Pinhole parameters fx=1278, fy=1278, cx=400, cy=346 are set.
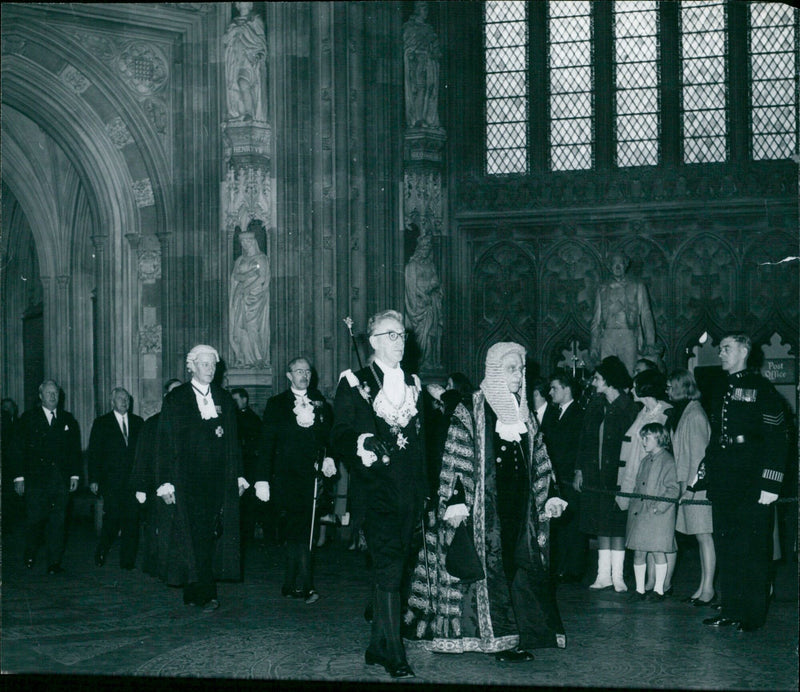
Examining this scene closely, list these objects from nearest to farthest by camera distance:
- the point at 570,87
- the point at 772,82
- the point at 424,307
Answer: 1. the point at 424,307
2. the point at 772,82
3. the point at 570,87

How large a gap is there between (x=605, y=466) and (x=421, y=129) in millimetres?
7286

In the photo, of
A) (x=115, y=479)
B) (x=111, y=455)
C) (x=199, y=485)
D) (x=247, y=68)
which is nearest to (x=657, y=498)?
(x=199, y=485)

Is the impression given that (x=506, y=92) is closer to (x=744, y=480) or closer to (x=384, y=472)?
(x=744, y=480)

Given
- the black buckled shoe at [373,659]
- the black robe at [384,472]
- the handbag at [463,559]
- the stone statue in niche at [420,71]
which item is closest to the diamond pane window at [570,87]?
the stone statue in niche at [420,71]

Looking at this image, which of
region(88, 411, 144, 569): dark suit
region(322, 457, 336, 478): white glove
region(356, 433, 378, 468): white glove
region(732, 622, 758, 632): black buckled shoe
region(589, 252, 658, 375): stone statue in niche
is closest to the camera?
region(356, 433, 378, 468): white glove

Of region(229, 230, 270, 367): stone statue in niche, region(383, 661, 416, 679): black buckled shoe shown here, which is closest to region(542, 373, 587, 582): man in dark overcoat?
region(383, 661, 416, 679): black buckled shoe

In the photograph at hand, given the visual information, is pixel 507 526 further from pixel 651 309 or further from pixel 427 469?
pixel 651 309

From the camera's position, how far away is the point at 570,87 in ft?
56.2

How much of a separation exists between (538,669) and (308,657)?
4.32ft

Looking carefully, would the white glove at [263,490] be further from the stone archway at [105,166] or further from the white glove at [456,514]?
the stone archway at [105,166]

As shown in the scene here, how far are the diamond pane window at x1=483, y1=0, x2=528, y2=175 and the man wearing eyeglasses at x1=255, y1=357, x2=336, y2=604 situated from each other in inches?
324

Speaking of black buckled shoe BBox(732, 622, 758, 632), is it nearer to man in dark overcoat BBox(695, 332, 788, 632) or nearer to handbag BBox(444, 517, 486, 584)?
man in dark overcoat BBox(695, 332, 788, 632)

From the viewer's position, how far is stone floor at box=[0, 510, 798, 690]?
6.75 m

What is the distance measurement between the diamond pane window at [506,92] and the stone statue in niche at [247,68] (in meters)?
3.84
